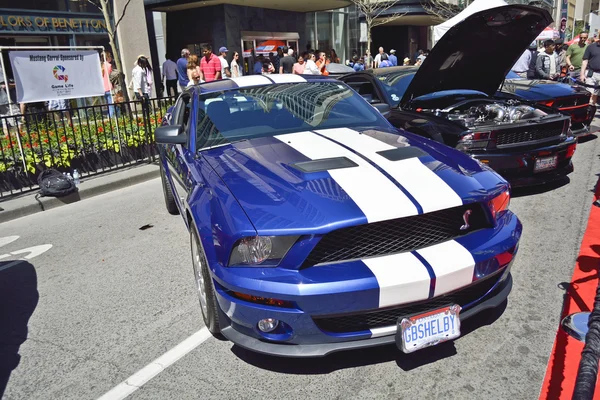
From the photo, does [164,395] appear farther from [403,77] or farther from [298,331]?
[403,77]

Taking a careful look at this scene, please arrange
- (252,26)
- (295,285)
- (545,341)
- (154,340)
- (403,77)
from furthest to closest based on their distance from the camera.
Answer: (252,26) < (403,77) < (154,340) < (545,341) < (295,285)

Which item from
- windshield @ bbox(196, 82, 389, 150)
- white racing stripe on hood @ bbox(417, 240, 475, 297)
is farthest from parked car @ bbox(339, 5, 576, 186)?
white racing stripe on hood @ bbox(417, 240, 475, 297)

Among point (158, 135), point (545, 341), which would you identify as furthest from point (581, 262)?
point (158, 135)

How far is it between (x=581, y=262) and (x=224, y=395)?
3.05 m

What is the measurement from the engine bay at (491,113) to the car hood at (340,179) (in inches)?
83.2

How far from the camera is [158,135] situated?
4.09 meters

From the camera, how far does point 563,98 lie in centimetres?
752

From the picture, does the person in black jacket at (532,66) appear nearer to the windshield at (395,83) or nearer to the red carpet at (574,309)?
the windshield at (395,83)

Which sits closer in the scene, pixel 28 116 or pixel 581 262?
pixel 581 262

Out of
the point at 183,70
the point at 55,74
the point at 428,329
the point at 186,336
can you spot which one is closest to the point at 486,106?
the point at 428,329

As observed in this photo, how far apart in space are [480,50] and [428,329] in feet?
15.0

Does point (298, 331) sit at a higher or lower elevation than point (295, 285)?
lower

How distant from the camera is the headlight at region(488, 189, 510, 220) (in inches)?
114

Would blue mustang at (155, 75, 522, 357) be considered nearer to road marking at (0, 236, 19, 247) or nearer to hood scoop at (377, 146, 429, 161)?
hood scoop at (377, 146, 429, 161)
